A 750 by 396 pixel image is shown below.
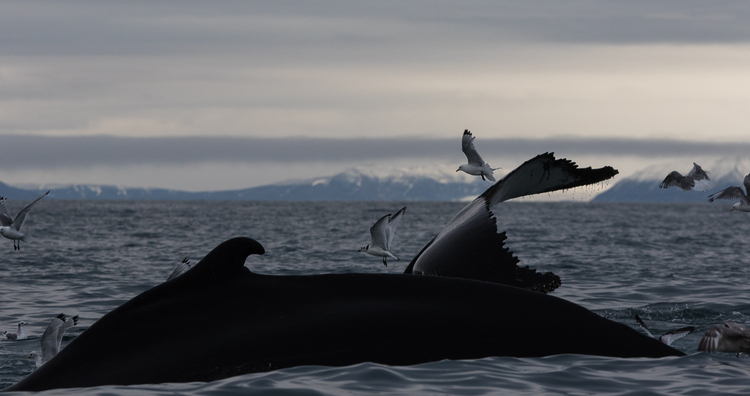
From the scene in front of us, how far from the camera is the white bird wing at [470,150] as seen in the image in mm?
20844

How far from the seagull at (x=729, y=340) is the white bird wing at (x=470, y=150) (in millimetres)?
13894

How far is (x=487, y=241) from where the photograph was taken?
5.12 meters

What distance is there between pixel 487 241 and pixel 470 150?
53.2 feet

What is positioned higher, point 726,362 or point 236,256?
point 236,256

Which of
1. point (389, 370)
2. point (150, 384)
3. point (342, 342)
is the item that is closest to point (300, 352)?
point (342, 342)

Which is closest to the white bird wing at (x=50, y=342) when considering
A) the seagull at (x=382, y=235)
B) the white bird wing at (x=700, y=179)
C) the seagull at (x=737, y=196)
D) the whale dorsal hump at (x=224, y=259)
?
the whale dorsal hump at (x=224, y=259)

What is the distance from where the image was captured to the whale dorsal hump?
4445 mm

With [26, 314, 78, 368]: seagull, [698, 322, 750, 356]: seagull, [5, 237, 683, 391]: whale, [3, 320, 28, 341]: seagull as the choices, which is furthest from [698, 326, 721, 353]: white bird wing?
[3, 320, 28, 341]: seagull

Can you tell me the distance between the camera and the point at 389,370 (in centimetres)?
486

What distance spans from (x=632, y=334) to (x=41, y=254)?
2999 centimetres

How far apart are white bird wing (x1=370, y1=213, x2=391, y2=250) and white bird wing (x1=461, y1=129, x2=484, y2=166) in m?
3.62

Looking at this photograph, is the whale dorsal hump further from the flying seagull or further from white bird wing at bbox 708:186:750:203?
white bird wing at bbox 708:186:750:203

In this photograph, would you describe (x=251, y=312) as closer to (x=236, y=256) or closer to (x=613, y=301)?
(x=236, y=256)

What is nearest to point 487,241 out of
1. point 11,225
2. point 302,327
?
point 302,327
